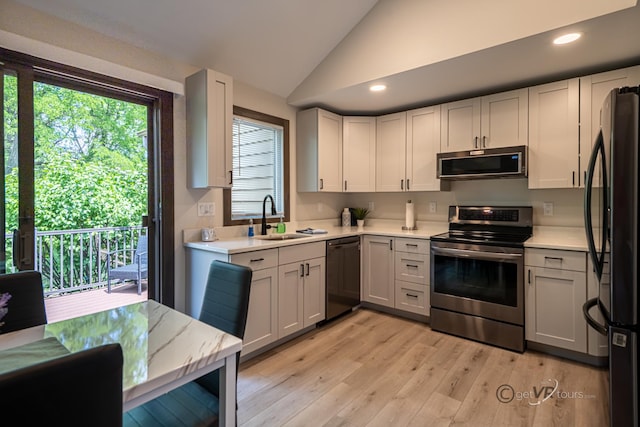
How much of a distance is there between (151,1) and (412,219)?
2.98 meters

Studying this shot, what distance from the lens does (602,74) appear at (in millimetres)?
2541

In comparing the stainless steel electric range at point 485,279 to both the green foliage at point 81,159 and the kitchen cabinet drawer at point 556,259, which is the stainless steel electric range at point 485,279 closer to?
the kitchen cabinet drawer at point 556,259

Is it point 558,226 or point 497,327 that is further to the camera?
point 558,226

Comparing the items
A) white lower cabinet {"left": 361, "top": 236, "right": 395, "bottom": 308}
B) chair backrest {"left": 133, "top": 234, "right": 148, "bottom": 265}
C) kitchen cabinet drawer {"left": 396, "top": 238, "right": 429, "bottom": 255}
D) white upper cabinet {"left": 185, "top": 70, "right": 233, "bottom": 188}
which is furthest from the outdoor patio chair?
kitchen cabinet drawer {"left": 396, "top": 238, "right": 429, "bottom": 255}

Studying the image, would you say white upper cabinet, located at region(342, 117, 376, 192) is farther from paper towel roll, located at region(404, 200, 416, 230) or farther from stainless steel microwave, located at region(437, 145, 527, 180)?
stainless steel microwave, located at region(437, 145, 527, 180)

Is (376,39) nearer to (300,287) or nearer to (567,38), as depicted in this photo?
(567,38)

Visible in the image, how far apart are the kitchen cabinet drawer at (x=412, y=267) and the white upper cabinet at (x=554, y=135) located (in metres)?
1.16

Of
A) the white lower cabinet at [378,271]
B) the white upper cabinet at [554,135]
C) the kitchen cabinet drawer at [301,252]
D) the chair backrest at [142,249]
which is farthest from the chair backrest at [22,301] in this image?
the white upper cabinet at [554,135]

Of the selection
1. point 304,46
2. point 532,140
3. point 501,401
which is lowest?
point 501,401

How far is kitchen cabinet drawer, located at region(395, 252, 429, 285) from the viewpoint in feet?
10.4

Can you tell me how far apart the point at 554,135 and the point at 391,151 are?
1520mm

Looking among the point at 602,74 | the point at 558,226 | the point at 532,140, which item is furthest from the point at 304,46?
the point at 558,226

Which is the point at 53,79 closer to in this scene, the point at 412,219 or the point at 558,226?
the point at 412,219

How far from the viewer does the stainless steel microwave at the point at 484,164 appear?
9.35 feet
